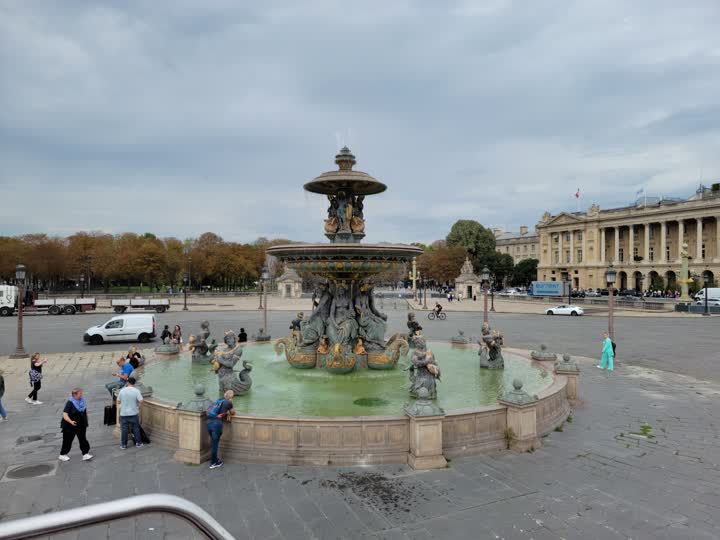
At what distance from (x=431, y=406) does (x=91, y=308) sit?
1841 inches

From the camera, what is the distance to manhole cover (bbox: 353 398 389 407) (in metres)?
10.5

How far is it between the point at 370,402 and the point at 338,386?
5.67ft

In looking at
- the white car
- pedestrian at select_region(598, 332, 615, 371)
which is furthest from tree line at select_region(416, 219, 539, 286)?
pedestrian at select_region(598, 332, 615, 371)

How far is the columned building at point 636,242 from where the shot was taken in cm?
8275

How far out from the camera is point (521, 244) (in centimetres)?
12850

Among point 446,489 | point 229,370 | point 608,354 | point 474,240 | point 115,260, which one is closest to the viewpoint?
point 446,489

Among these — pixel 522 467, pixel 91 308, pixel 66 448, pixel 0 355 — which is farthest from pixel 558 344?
pixel 91 308

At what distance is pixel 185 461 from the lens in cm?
833

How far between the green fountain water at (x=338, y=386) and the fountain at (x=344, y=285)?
0.48m

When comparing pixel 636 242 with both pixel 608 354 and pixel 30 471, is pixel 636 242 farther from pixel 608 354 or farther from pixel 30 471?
pixel 30 471

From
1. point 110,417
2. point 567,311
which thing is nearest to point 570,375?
point 110,417

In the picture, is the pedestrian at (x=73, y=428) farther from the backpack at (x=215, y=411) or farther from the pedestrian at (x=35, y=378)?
the pedestrian at (x=35, y=378)

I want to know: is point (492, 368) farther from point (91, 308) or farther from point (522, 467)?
point (91, 308)

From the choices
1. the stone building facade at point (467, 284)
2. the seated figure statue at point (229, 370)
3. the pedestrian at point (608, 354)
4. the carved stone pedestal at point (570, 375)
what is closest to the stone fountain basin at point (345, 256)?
the seated figure statue at point (229, 370)
